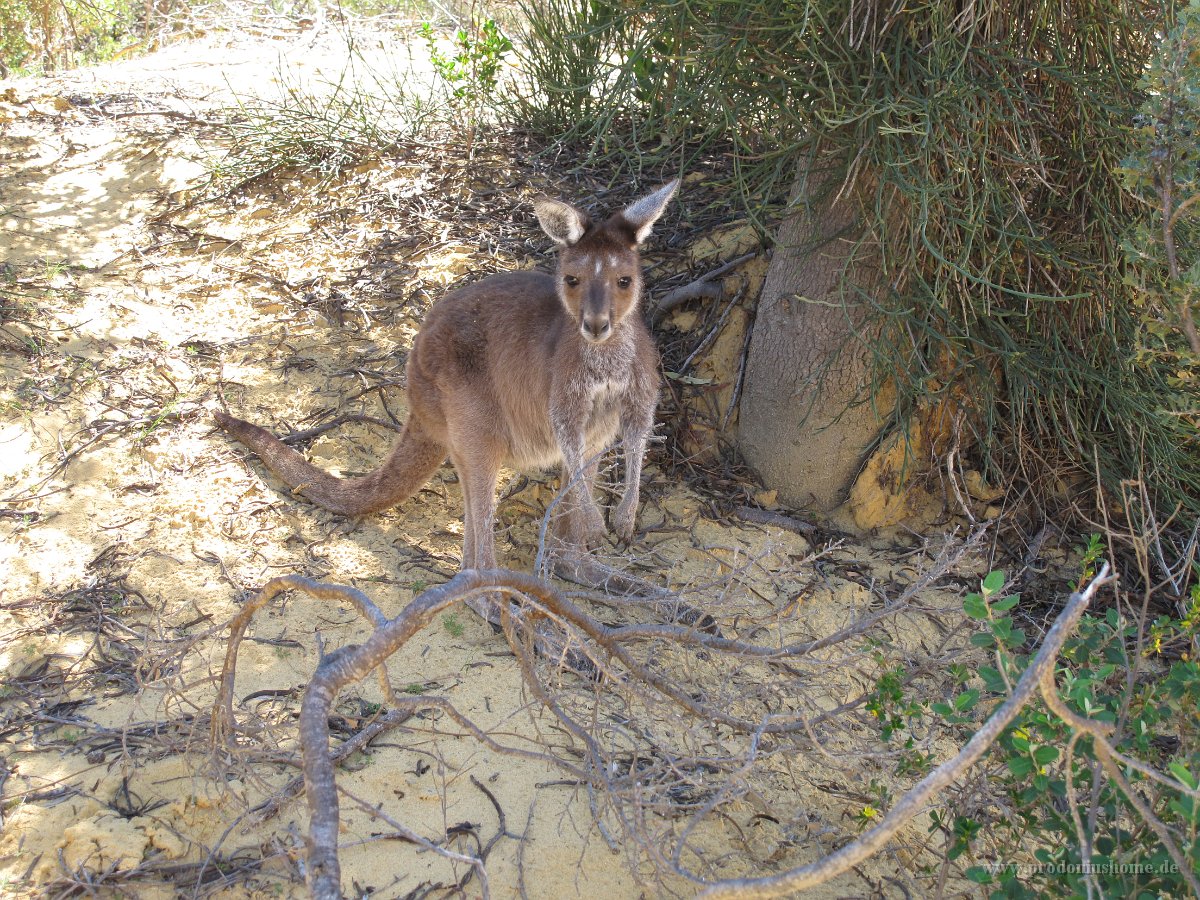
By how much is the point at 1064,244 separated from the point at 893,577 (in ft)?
5.56

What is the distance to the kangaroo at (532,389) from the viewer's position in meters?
4.82

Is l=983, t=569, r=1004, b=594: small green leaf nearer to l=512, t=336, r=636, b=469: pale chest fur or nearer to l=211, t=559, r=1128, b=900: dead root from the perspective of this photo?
l=211, t=559, r=1128, b=900: dead root

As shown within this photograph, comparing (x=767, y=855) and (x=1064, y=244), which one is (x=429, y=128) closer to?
(x=1064, y=244)

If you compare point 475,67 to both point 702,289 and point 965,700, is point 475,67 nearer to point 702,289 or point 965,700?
point 702,289

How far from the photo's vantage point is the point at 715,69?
15.1ft

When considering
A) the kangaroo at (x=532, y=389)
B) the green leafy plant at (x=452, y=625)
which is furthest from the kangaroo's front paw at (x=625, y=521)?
the green leafy plant at (x=452, y=625)

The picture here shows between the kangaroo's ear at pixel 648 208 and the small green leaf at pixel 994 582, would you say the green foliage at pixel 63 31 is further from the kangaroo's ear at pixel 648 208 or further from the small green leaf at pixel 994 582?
the small green leaf at pixel 994 582

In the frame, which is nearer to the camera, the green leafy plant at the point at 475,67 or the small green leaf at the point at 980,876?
the small green leaf at the point at 980,876

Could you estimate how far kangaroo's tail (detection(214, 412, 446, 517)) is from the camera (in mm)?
5129

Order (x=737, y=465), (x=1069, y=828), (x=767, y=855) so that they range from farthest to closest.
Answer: (x=737, y=465) < (x=767, y=855) < (x=1069, y=828)

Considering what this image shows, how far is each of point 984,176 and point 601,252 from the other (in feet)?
5.55

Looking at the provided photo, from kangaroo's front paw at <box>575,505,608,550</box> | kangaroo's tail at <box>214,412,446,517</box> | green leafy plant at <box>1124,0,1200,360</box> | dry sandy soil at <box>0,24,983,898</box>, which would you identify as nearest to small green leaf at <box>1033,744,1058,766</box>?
dry sandy soil at <box>0,24,983,898</box>

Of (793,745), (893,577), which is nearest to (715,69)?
(893,577)

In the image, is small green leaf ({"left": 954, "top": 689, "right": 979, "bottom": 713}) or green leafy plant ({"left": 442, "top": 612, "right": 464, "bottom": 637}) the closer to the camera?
small green leaf ({"left": 954, "top": 689, "right": 979, "bottom": 713})
